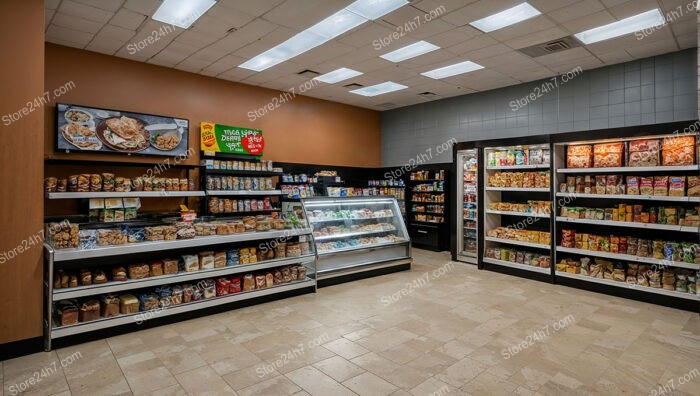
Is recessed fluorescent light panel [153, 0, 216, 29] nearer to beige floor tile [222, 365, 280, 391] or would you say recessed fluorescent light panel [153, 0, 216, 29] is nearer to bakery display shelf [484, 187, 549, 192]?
beige floor tile [222, 365, 280, 391]

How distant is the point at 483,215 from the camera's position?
723cm

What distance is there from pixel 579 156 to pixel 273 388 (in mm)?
5750

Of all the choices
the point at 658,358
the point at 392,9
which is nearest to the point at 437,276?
the point at 658,358

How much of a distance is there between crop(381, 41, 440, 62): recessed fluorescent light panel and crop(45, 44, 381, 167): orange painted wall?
320 cm

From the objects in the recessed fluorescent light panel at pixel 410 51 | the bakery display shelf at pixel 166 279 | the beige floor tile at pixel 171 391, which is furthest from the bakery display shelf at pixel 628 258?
the beige floor tile at pixel 171 391

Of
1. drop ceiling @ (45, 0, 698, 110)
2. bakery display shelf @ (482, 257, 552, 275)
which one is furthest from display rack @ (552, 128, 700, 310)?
drop ceiling @ (45, 0, 698, 110)

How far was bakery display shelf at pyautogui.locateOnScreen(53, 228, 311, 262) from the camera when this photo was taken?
3.68 meters

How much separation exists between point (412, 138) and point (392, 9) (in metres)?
5.66

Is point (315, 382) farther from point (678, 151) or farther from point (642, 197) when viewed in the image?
point (678, 151)

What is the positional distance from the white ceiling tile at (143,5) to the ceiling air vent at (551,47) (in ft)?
17.3

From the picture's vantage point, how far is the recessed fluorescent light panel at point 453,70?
6873mm

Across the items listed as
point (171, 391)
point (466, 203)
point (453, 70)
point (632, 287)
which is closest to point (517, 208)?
point (466, 203)

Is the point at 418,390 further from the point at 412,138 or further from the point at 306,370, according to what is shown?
the point at 412,138

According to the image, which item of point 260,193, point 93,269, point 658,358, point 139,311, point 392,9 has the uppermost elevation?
point 392,9
